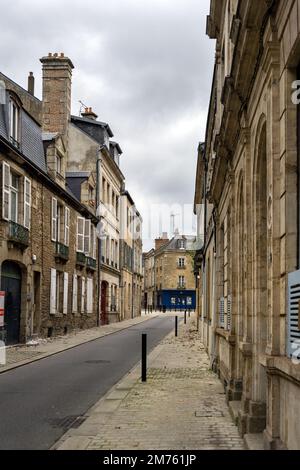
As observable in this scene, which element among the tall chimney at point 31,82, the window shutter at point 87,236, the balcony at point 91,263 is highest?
the tall chimney at point 31,82

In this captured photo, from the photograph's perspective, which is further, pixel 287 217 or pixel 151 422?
pixel 151 422

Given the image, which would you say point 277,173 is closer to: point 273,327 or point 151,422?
point 273,327

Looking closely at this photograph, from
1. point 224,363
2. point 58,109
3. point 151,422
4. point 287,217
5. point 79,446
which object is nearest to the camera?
point 287,217

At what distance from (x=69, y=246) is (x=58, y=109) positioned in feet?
27.0

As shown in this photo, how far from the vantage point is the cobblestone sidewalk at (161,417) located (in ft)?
22.0

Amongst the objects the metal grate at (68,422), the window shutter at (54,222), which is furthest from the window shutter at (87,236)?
the metal grate at (68,422)

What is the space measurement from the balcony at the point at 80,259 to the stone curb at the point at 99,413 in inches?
616

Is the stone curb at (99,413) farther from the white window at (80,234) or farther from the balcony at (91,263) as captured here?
the balcony at (91,263)

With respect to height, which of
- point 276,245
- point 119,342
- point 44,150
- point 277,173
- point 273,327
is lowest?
point 119,342

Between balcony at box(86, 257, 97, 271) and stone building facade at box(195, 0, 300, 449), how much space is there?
21623 mm

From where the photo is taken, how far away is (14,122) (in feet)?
66.1

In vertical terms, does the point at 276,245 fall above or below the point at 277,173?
below

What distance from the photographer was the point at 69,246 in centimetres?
2722

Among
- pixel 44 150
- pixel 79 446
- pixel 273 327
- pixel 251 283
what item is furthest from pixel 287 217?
pixel 44 150
